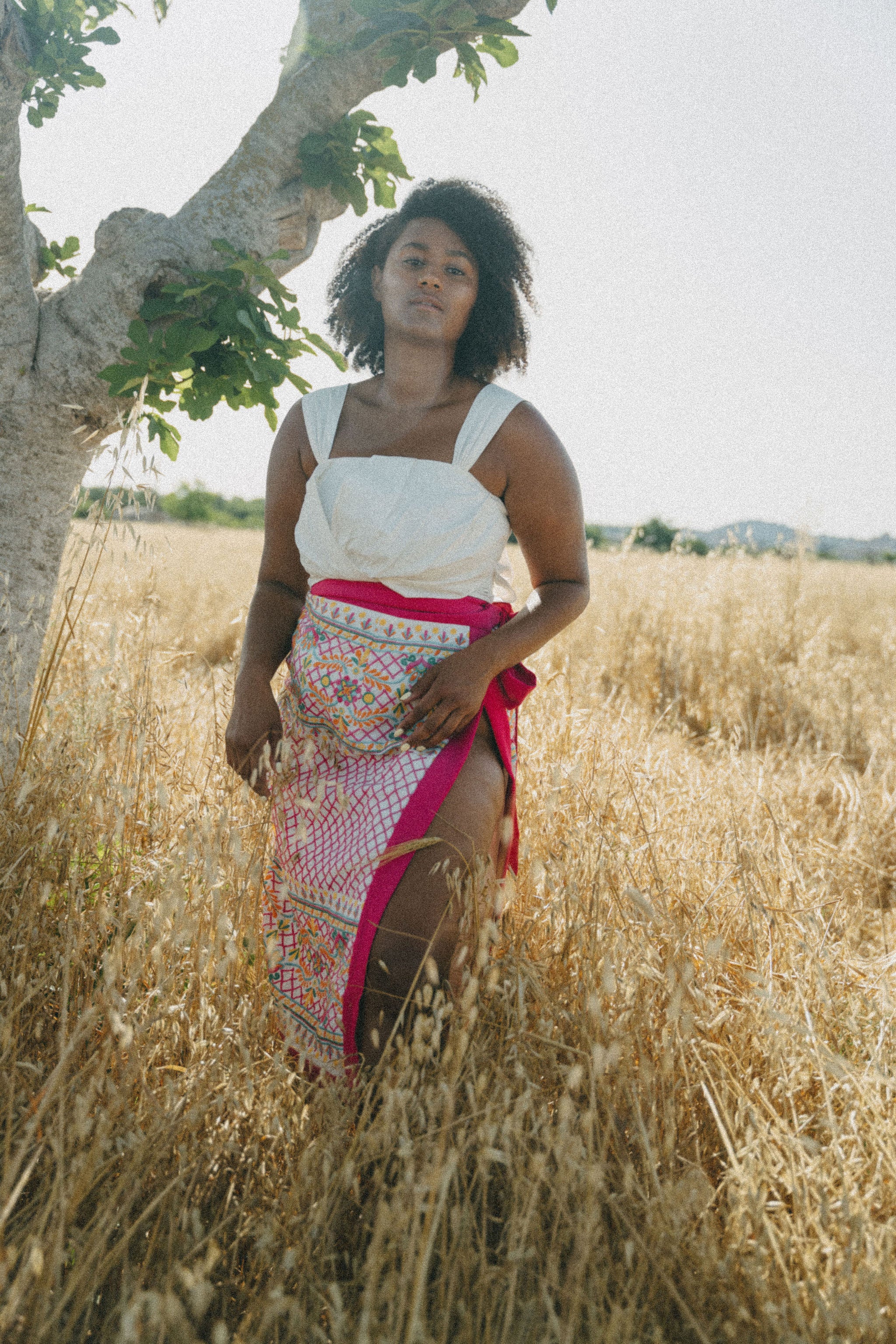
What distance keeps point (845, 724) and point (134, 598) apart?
12.9ft

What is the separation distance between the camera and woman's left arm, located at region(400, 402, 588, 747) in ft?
6.15

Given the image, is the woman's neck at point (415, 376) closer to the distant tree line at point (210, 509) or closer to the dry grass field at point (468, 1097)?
the dry grass field at point (468, 1097)

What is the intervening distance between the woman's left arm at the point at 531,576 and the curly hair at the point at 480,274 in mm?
394

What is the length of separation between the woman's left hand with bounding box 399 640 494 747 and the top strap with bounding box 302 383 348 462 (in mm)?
647

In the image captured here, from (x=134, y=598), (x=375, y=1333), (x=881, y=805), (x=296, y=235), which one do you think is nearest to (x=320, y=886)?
(x=375, y=1333)

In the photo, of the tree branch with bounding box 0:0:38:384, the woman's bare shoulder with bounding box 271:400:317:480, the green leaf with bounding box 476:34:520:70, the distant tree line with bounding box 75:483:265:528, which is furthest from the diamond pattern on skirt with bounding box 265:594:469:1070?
the distant tree line with bounding box 75:483:265:528

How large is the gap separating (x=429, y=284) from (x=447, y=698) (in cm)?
108

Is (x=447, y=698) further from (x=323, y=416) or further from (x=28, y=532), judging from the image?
(x=28, y=532)

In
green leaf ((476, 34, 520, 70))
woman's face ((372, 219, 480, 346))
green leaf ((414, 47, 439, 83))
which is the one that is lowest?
woman's face ((372, 219, 480, 346))

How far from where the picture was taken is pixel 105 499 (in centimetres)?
189

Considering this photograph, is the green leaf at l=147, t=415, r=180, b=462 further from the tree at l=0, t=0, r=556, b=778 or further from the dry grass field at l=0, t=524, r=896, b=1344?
the dry grass field at l=0, t=524, r=896, b=1344

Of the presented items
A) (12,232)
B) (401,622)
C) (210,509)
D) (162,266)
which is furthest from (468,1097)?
(210,509)

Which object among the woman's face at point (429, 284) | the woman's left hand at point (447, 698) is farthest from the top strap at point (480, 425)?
the woman's left hand at point (447, 698)

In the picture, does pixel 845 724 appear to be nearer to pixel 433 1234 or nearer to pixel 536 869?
pixel 536 869
